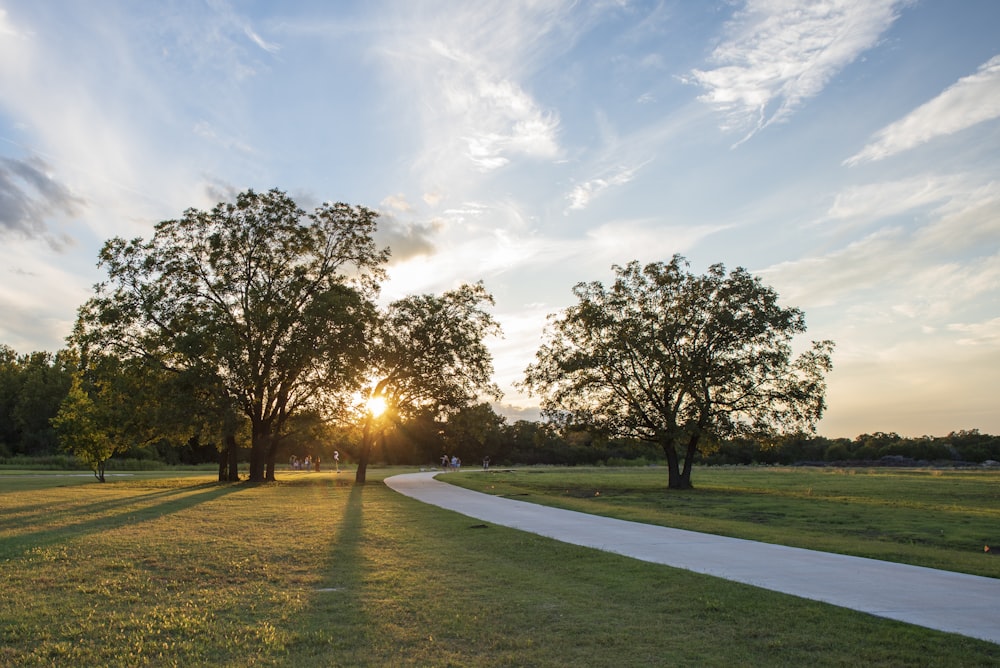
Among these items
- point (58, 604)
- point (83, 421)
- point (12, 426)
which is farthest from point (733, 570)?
point (12, 426)

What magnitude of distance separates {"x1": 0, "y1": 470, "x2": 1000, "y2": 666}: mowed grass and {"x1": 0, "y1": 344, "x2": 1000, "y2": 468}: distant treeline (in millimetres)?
51626

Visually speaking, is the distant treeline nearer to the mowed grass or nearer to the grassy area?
the grassy area

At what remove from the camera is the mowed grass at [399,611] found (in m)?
5.48

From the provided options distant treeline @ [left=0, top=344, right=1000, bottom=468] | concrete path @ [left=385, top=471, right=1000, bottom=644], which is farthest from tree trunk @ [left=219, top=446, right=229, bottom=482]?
concrete path @ [left=385, top=471, right=1000, bottom=644]

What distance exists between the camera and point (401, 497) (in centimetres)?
2438

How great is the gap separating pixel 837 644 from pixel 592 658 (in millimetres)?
1986

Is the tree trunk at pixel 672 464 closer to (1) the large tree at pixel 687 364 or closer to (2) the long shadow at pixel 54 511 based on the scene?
(1) the large tree at pixel 687 364

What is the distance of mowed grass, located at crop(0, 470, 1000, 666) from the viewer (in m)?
5.48

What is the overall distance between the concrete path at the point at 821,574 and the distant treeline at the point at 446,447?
49483 millimetres

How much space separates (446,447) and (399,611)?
7501 cm

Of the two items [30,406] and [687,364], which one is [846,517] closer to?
[687,364]

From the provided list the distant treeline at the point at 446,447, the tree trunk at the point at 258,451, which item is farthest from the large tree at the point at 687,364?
the distant treeline at the point at 446,447

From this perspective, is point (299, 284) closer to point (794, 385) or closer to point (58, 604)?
point (794, 385)

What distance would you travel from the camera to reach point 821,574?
28.9ft
